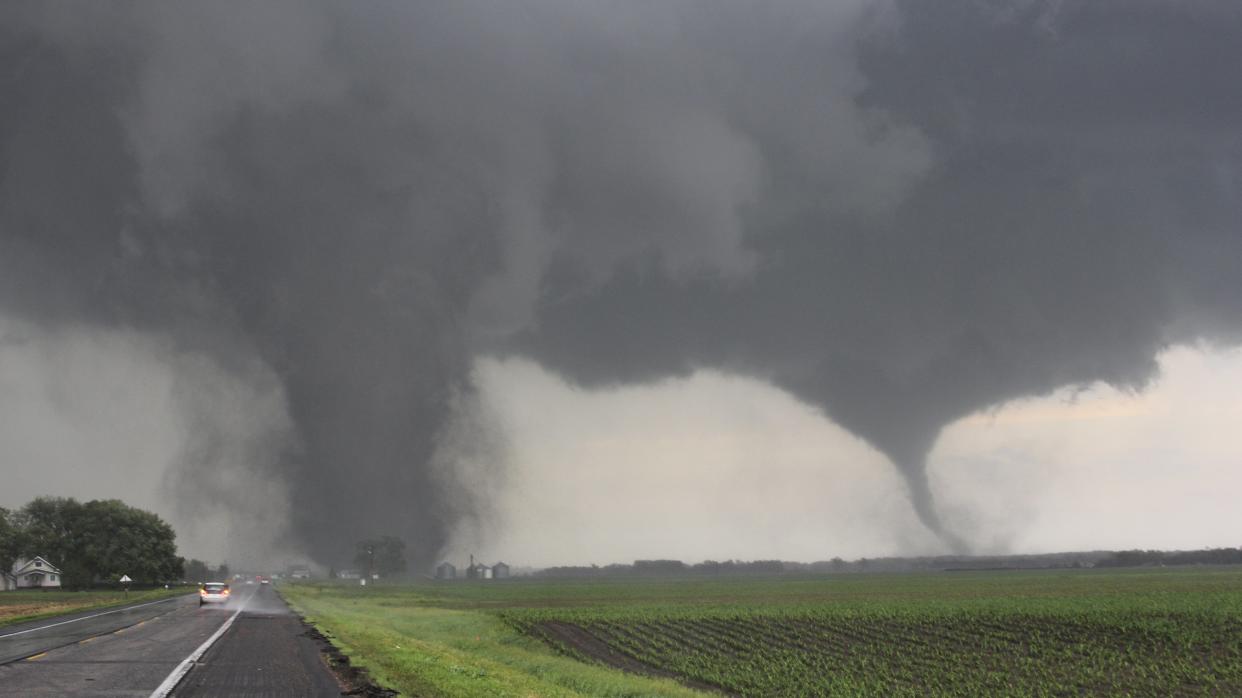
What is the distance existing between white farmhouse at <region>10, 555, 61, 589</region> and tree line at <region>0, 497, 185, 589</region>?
136 centimetres

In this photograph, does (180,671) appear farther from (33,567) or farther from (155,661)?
(33,567)

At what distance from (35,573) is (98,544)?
1838cm

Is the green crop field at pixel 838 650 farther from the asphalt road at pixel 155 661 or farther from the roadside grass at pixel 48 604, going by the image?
the roadside grass at pixel 48 604

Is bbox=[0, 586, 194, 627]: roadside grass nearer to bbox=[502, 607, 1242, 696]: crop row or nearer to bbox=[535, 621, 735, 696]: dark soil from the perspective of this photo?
bbox=[535, 621, 735, 696]: dark soil

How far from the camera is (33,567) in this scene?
14912 centimetres

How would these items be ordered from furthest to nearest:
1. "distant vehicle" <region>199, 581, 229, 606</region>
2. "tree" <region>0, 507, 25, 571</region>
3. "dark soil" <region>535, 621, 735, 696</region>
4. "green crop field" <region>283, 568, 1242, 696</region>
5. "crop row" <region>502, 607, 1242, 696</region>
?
"tree" <region>0, 507, 25, 571</region>
"distant vehicle" <region>199, 581, 229, 606</region>
"dark soil" <region>535, 621, 735, 696</region>
"crop row" <region>502, 607, 1242, 696</region>
"green crop field" <region>283, 568, 1242, 696</region>

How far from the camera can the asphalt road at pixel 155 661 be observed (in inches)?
731

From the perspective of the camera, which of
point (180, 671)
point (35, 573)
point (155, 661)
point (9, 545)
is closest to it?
point (180, 671)

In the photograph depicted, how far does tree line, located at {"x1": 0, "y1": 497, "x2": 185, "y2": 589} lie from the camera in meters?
142

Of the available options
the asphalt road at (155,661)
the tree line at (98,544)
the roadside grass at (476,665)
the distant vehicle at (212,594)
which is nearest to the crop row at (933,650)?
the roadside grass at (476,665)

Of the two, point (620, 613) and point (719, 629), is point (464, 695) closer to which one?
point (719, 629)

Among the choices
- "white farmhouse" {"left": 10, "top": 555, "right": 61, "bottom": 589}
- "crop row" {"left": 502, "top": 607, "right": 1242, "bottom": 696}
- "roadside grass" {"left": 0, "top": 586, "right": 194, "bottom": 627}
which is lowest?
"crop row" {"left": 502, "top": 607, "right": 1242, "bottom": 696}

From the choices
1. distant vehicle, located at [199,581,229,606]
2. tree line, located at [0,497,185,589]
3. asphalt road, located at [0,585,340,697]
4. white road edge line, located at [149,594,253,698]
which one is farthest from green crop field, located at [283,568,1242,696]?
tree line, located at [0,497,185,589]

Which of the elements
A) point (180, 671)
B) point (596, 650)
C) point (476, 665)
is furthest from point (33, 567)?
point (180, 671)
